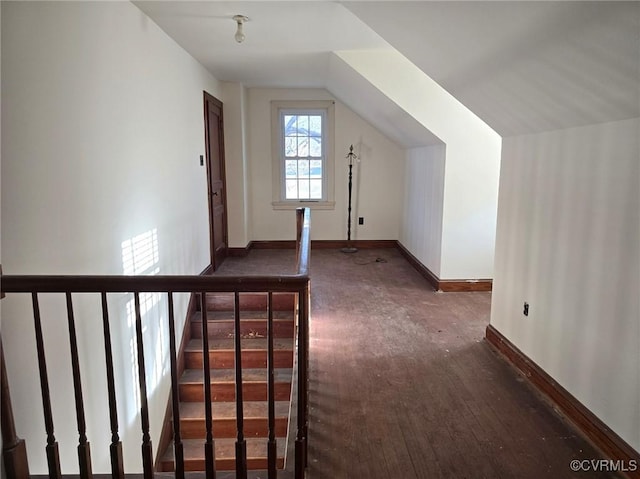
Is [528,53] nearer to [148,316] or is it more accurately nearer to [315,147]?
[148,316]

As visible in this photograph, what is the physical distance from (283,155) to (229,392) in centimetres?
366

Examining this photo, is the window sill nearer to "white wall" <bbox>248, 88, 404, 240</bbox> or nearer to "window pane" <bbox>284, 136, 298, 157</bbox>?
"white wall" <bbox>248, 88, 404, 240</bbox>

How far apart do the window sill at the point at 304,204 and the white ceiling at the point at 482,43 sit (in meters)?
2.41

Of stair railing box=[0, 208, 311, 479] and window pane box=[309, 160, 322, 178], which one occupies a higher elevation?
window pane box=[309, 160, 322, 178]

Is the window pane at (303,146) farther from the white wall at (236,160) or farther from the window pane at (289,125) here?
the white wall at (236,160)

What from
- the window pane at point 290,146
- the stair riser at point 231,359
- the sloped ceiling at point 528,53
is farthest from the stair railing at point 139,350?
the window pane at point 290,146

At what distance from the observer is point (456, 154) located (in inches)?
169

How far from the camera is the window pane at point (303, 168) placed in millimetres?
6336

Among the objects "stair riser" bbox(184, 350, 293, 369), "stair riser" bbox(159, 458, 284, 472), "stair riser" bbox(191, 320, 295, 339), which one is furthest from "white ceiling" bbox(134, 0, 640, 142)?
"stair riser" bbox(159, 458, 284, 472)

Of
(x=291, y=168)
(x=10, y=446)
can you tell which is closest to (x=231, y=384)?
(x=10, y=446)

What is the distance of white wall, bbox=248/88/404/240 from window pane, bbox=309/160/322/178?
255 millimetres

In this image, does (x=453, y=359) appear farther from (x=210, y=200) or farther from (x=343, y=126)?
(x=343, y=126)

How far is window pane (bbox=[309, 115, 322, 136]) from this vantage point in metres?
6.23

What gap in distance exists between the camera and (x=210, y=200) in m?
4.90
